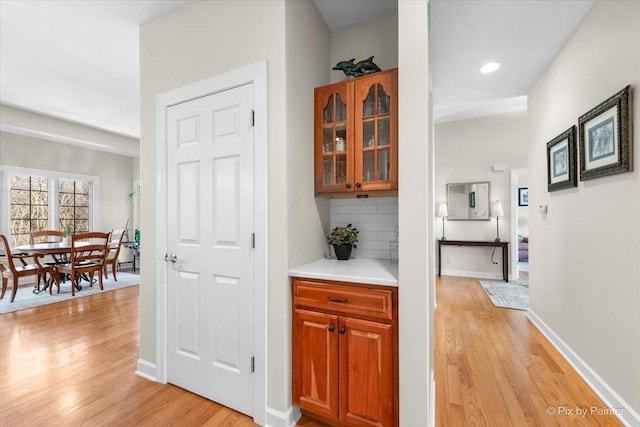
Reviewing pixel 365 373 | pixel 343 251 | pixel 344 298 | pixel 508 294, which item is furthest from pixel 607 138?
pixel 508 294

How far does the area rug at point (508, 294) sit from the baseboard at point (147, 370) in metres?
4.04

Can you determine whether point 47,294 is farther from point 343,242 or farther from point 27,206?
point 343,242

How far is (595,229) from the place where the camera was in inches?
85.4

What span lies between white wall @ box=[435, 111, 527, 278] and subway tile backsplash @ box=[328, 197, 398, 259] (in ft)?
13.7

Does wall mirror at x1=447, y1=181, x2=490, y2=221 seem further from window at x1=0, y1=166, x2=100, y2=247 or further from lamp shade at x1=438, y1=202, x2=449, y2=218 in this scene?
window at x1=0, y1=166, x2=100, y2=247

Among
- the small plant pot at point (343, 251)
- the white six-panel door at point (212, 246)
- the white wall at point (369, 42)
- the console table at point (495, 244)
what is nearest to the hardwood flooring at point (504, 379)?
the small plant pot at point (343, 251)

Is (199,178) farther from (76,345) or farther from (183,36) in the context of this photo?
(76,345)

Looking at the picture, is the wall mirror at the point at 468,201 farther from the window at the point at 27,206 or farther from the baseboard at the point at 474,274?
the window at the point at 27,206

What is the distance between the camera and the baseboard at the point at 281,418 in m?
1.69

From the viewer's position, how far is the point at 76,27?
99.5 inches

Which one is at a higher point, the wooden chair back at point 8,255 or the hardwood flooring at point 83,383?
the wooden chair back at point 8,255

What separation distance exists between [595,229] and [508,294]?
2.67m

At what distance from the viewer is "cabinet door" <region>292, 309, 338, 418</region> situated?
5.34 feet

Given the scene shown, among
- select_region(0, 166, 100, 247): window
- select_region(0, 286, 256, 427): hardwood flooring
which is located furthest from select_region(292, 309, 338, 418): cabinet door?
select_region(0, 166, 100, 247): window
